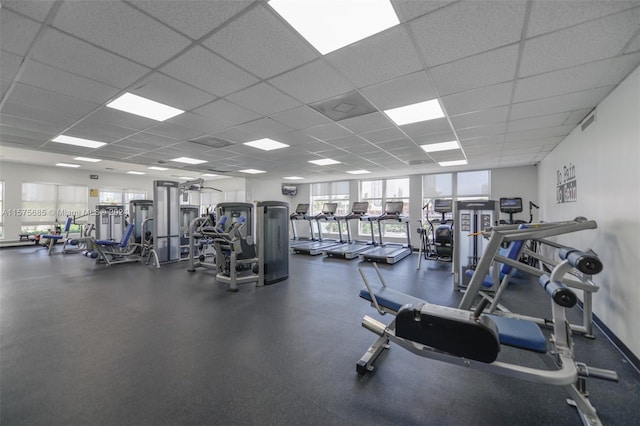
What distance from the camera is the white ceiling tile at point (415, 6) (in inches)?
64.2

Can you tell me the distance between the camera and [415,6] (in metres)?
1.66

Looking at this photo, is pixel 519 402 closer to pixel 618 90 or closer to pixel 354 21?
pixel 354 21

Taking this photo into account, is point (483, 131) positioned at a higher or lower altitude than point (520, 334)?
higher

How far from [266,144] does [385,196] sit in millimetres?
5858

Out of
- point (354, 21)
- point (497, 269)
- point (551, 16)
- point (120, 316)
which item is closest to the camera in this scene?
point (551, 16)

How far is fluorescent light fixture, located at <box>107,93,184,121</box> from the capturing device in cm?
311

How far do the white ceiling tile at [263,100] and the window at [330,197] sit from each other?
726 centimetres

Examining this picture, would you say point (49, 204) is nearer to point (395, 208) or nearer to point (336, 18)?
point (395, 208)

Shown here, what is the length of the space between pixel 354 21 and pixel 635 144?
8.51 feet

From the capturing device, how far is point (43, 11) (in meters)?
1.74

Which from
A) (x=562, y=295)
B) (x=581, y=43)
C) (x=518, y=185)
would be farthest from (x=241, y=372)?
(x=518, y=185)

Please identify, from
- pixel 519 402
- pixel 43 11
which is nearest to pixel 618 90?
pixel 519 402

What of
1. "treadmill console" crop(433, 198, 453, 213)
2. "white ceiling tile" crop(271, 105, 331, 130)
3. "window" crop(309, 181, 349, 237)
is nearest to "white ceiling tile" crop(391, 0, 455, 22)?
"white ceiling tile" crop(271, 105, 331, 130)

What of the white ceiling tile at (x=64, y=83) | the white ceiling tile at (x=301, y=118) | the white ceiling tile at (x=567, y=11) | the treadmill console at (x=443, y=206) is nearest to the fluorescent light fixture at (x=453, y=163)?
the treadmill console at (x=443, y=206)
